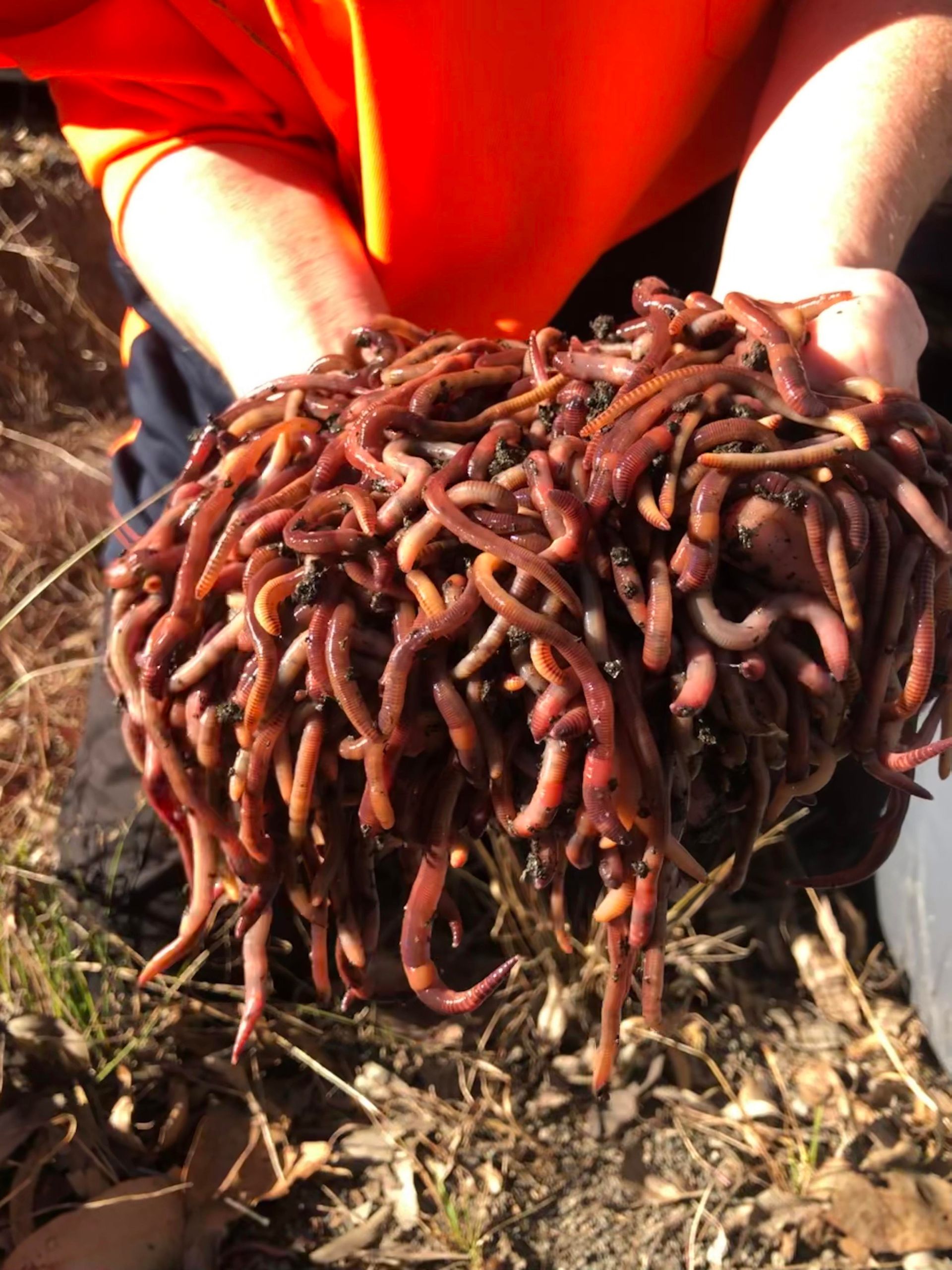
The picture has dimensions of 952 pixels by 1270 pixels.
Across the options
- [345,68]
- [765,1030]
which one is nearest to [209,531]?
[345,68]

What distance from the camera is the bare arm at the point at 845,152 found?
2121 mm

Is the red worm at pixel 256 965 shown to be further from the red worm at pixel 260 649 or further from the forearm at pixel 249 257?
the forearm at pixel 249 257

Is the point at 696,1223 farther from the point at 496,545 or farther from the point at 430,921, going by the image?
Answer: the point at 496,545

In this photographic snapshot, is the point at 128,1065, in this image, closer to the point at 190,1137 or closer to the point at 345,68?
the point at 190,1137

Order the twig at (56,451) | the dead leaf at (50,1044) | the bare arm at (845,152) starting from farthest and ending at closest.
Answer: the twig at (56,451), the dead leaf at (50,1044), the bare arm at (845,152)

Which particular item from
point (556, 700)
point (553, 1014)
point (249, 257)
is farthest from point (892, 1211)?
point (249, 257)

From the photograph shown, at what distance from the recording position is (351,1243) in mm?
2982

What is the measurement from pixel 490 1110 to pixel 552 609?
2228 millimetres

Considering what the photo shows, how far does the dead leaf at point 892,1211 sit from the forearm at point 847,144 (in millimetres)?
2440

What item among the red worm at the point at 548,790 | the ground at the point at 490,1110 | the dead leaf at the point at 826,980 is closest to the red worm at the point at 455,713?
the red worm at the point at 548,790

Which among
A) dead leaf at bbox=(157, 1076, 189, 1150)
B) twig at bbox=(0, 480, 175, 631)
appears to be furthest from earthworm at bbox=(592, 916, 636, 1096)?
dead leaf at bbox=(157, 1076, 189, 1150)

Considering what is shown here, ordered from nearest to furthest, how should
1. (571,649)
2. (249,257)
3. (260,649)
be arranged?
(571,649)
(260,649)
(249,257)

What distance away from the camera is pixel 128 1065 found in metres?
3.24

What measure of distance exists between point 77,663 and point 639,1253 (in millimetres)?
2504
